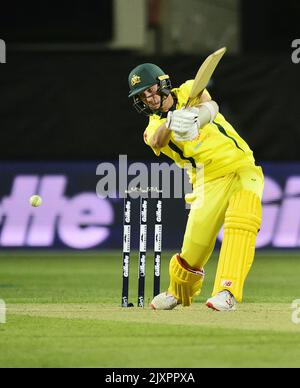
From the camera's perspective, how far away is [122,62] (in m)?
14.7

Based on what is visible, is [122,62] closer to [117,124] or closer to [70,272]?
[117,124]

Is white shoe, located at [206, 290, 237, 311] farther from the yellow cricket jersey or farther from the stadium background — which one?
the stadium background

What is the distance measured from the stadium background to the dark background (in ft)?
0.04

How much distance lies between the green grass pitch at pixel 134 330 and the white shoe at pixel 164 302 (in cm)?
7

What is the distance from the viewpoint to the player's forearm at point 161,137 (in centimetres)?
816

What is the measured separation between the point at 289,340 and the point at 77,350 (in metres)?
1.27

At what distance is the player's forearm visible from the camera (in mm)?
8156

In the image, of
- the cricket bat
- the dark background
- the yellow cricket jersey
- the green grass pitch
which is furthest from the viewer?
the dark background

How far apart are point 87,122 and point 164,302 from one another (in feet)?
21.3

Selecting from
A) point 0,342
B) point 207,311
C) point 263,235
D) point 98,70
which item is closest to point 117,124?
point 98,70

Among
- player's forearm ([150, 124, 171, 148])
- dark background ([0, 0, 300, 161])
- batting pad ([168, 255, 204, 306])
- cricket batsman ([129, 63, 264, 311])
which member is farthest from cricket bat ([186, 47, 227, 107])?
dark background ([0, 0, 300, 161])

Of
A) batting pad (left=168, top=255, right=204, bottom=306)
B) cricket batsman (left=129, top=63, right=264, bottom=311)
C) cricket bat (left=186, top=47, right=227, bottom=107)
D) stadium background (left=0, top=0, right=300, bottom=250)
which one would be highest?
stadium background (left=0, top=0, right=300, bottom=250)

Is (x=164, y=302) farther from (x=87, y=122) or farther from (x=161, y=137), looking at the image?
(x=87, y=122)

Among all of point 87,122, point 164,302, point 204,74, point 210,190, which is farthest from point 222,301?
point 87,122
